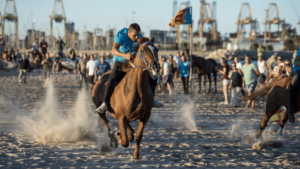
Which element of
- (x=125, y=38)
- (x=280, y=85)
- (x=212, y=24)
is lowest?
(x=280, y=85)

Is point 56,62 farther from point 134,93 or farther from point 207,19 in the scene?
point 207,19

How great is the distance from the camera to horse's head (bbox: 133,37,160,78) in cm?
461

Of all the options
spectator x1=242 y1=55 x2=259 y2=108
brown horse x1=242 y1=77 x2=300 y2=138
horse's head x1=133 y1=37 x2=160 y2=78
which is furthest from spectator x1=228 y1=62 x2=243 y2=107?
horse's head x1=133 y1=37 x2=160 y2=78

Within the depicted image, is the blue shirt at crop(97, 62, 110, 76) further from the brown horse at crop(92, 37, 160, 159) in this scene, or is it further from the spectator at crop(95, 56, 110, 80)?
the brown horse at crop(92, 37, 160, 159)

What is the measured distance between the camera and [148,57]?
15.7 feet

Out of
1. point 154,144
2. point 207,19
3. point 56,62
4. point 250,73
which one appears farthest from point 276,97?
point 207,19

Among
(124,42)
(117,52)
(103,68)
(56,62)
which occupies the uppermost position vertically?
(124,42)

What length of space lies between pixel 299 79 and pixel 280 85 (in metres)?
0.58

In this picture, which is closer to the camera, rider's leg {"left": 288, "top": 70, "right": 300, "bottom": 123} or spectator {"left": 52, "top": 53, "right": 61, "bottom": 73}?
rider's leg {"left": 288, "top": 70, "right": 300, "bottom": 123}

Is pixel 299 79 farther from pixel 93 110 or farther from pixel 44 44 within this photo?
pixel 44 44

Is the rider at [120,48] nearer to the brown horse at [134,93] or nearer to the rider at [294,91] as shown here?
the brown horse at [134,93]

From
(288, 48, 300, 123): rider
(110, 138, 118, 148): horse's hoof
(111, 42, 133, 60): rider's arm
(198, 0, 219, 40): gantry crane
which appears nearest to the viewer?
(111, 42, 133, 60): rider's arm

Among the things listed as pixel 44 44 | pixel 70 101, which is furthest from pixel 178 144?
pixel 44 44

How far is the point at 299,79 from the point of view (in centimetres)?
675
